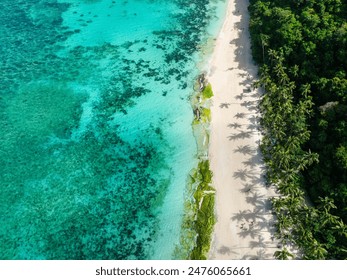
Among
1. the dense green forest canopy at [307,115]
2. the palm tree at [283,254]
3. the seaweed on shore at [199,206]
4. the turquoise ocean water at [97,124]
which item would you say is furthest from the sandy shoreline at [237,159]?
the turquoise ocean water at [97,124]

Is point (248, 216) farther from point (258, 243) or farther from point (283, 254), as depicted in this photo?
point (283, 254)

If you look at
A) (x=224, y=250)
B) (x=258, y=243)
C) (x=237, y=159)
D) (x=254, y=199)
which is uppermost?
(x=237, y=159)

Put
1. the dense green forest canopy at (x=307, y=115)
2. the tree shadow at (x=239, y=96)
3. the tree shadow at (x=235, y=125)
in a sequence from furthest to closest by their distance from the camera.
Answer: the tree shadow at (x=239, y=96), the tree shadow at (x=235, y=125), the dense green forest canopy at (x=307, y=115)

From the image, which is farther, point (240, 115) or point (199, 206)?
point (240, 115)

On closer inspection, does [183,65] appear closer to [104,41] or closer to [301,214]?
[104,41]

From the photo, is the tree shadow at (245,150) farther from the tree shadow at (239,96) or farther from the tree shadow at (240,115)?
the tree shadow at (239,96)

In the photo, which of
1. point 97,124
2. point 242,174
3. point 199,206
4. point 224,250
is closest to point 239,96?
point 242,174

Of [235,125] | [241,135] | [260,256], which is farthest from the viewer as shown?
[235,125]
